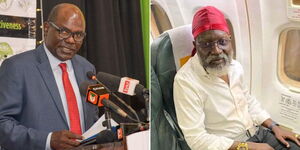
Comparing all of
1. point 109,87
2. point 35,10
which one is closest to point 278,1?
point 109,87

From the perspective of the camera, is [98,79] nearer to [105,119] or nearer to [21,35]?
[105,119]

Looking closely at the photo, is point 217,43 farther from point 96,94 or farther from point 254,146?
point 96,94

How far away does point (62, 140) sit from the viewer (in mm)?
1344

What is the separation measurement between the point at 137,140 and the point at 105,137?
0.14 m

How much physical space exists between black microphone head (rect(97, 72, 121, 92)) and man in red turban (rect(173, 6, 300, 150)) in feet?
1.12

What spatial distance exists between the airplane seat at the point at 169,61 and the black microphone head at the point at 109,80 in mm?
253

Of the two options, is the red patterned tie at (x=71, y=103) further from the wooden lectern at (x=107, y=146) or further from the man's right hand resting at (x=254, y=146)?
the man's right hand resting at (x=254, y=146)

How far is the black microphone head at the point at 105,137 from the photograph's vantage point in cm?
132

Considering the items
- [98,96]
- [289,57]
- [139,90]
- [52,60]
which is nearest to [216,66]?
[289,57]

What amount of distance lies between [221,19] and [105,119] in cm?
63

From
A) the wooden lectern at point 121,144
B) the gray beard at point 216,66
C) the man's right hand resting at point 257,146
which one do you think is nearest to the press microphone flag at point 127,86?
the wooden lectern at point 121,144

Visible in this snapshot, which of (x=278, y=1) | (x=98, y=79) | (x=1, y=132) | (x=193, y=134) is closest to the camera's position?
(x=278, y=1)

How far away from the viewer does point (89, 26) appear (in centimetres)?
145

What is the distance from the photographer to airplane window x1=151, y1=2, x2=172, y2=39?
1095 mm
